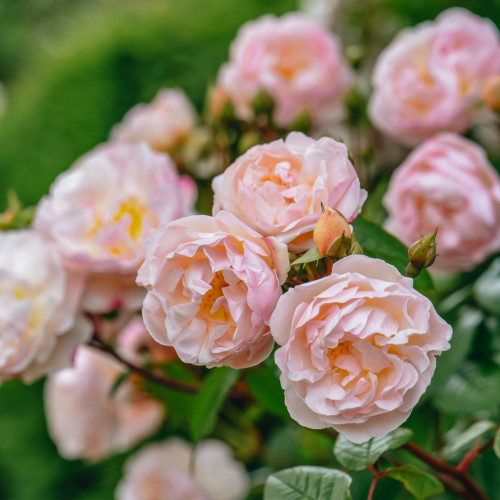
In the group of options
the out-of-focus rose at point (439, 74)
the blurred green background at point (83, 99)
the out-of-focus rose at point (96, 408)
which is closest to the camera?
the out-of-focus rose at point (439, 74)

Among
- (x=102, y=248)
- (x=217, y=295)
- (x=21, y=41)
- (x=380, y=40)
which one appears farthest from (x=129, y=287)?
(x=21, y=41)

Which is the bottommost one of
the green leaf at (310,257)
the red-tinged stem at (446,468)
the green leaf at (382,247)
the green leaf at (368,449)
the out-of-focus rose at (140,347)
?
the out-of-focus rose at (140,347)

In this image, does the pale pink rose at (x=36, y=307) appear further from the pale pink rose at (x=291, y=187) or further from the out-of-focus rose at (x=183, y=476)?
the out-of-focus rose at (x=183, y=476)

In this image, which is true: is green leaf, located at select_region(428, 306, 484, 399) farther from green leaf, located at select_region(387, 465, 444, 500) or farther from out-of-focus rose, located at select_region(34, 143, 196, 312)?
out-of-focus rose, located at select_region(34, 143, 196, 312)

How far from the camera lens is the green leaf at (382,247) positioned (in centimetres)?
36

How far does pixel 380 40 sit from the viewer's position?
104 centimetres

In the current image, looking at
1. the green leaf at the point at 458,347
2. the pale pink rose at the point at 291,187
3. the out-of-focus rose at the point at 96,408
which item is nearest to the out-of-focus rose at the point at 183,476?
the out-of-focus rose at the point at 96,408

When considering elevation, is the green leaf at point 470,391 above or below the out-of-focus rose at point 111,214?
below

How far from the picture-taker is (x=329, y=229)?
298mm

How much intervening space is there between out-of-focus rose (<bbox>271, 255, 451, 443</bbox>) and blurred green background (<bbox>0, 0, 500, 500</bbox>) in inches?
33.1

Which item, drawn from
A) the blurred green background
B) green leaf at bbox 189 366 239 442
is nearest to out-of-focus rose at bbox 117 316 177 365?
green leaf at bbox 189 366 239 442

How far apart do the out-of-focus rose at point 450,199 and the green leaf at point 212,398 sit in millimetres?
164

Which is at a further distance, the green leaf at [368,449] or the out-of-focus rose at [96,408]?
the out-of-focus rose at [96,408]

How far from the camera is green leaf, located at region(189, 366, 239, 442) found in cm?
45
